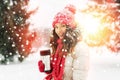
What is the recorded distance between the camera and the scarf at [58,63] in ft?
8.75

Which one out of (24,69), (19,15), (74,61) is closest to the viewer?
(74,61)

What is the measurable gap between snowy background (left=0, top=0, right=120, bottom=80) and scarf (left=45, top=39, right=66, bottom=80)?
1.16m

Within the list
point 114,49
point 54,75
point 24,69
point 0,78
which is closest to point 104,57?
point 114,49

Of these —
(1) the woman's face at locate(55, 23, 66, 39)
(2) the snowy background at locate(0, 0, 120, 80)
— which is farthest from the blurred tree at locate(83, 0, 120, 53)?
(1) the woman's face at locate(55, 23, 66, 39)

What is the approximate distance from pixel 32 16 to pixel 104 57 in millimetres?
895

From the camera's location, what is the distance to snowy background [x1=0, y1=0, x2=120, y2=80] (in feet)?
13.1

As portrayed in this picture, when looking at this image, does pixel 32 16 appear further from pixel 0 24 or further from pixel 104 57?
pixel 104 57

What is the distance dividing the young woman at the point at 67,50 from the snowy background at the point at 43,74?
1179mm

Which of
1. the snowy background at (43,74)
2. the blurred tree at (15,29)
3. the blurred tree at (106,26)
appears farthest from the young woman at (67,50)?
the blurred tree at (15,29)

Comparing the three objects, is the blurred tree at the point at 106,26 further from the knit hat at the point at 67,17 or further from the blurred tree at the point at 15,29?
the knit hat at the point at 67,17

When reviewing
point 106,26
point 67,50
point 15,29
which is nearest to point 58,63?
point 67,50

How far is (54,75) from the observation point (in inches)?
107

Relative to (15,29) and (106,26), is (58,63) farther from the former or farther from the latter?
(15,29)

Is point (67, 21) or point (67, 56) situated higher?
point (67, 21)
